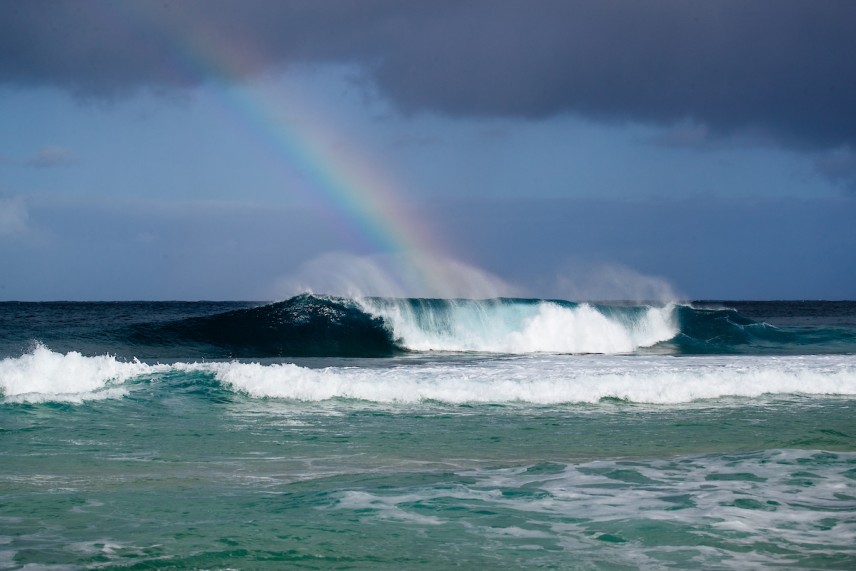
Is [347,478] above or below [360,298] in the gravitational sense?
below

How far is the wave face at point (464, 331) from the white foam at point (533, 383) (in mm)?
11875

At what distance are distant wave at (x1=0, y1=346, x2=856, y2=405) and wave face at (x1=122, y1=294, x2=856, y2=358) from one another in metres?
11.9

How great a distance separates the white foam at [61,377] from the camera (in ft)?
47.9

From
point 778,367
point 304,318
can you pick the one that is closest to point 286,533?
point 778,367

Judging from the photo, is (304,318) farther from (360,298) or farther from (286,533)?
(286,533)

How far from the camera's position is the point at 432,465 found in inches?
369

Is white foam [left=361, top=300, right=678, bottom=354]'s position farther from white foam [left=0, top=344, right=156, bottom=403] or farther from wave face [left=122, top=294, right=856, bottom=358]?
white foam [left=0, top=344, right=156, bottom=403]

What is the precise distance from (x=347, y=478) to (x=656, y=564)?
3784 mm

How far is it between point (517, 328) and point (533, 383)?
58.3ft

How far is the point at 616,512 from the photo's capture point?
7.20 meters

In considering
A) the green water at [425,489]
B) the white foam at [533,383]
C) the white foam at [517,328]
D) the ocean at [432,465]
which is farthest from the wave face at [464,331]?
the green water at [425,489]

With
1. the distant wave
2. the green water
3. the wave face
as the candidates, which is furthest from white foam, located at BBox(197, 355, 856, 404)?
the wave face

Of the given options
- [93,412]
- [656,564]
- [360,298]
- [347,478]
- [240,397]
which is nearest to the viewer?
[656,564]

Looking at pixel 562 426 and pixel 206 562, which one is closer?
pixel 206 562
